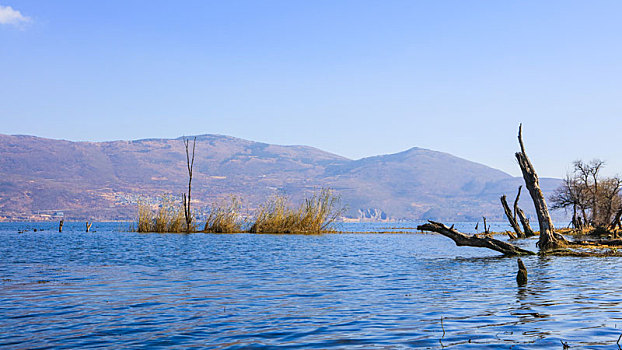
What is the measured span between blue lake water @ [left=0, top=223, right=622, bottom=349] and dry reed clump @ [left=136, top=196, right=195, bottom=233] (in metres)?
32.2

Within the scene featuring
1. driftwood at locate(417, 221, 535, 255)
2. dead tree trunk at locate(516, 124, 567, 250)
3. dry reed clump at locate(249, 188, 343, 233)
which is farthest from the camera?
dry reed clump at locate(249, 188, 343, 233)

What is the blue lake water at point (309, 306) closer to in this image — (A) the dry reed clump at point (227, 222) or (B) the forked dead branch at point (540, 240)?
(B) the forked dead branch at point (540, 240)

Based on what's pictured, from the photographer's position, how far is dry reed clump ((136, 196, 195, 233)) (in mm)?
54500

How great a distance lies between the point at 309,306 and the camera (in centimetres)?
1288

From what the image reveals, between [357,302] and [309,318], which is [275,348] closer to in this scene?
[309,318]

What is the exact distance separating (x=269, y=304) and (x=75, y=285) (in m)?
6.61

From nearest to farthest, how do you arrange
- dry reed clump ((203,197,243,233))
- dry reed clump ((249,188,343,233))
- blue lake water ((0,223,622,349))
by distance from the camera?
blue lake water ((0,223,622,349)) → dry reed clump ((249,188,343,233)) → dry reed clump ((203,197,243,233))

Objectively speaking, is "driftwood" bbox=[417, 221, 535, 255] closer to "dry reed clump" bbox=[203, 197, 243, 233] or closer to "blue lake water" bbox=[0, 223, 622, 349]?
"blue lake water" bbox=[0, 223, 622, 349]

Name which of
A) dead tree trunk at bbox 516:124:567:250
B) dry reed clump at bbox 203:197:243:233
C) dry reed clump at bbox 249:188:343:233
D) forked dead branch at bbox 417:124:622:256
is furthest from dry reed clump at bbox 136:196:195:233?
dead tree trunk at bbox 516:124:567:250

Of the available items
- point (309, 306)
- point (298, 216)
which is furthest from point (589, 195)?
point (309, 306)

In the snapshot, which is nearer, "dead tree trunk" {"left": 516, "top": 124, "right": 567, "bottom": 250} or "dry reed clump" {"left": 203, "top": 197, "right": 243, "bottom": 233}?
"dead tree trunk" {"left": 516, "top": 124, "right": 567, "bottom": 250}

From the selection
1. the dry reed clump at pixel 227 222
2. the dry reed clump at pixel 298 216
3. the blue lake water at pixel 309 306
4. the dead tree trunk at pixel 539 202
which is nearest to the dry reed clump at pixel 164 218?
the dry reed clump at pixel 227 222

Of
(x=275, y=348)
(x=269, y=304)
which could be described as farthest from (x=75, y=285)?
(x=275, y=348)

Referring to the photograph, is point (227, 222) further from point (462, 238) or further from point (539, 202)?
point (462, 238)
